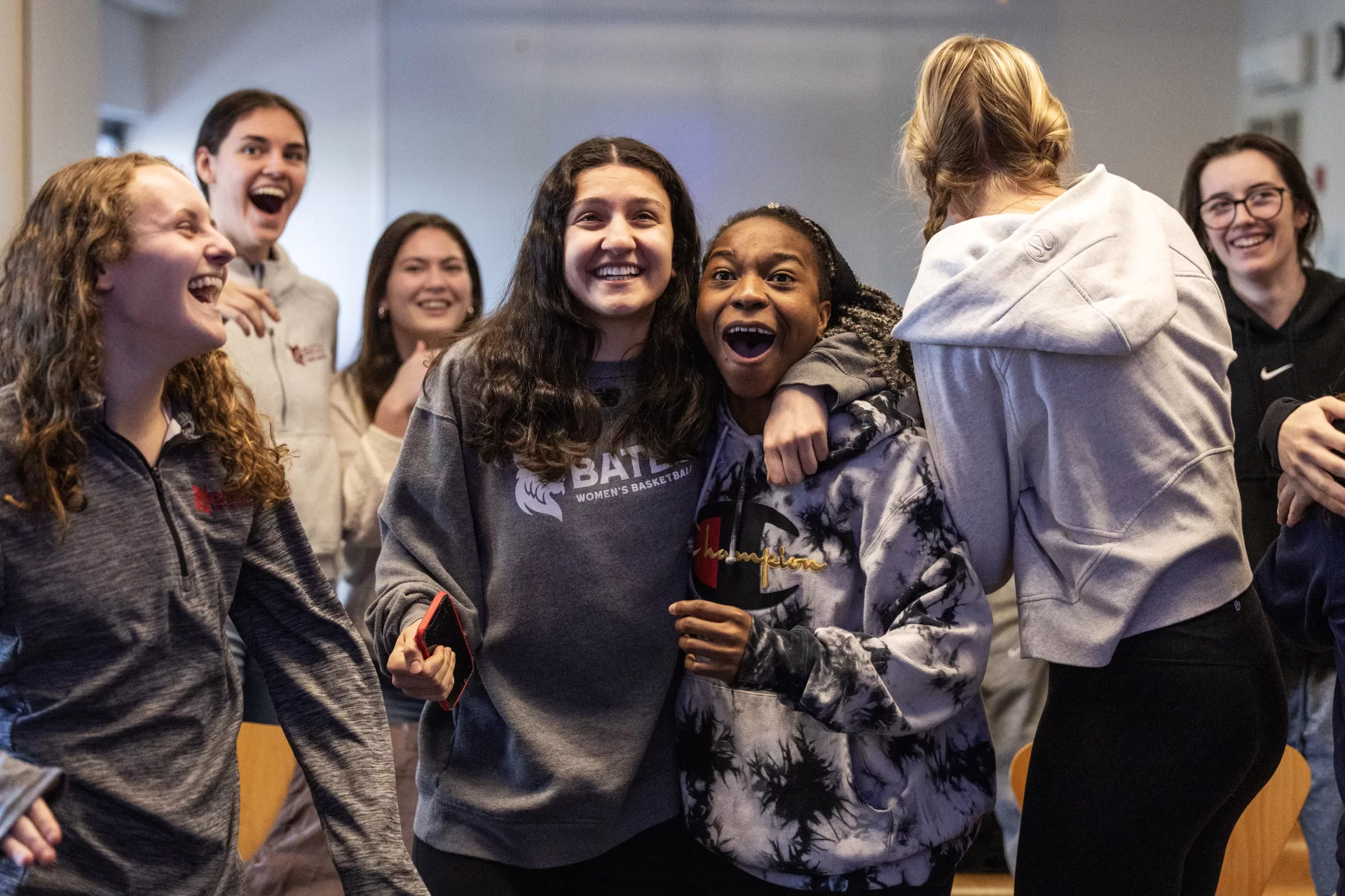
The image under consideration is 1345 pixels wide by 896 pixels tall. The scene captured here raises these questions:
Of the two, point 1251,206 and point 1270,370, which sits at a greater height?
point 1251,206

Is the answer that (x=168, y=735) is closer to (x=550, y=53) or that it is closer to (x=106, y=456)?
(x=106, y=456)

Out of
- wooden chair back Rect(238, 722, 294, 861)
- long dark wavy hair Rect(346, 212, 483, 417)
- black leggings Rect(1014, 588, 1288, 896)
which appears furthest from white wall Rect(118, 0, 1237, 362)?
black leggings Rect(1014, 588, 1288, 896)

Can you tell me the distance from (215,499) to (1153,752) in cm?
121

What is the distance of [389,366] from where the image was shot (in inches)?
123

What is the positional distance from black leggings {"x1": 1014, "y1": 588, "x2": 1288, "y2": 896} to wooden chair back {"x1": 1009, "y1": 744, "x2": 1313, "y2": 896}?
743 millimetres

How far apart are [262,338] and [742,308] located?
5.28ft

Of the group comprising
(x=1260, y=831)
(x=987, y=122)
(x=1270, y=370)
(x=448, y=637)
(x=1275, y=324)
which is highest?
(x=987, y=122)

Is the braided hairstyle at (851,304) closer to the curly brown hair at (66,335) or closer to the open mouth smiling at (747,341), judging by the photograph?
the open mouth smiling at (747,341)

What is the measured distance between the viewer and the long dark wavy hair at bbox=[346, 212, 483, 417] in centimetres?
311

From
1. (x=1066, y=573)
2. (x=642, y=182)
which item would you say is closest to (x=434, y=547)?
(x=642, y=182)

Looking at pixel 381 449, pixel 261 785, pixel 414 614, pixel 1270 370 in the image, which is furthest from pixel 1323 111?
pixel 261 785

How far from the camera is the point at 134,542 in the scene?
4.43 feet

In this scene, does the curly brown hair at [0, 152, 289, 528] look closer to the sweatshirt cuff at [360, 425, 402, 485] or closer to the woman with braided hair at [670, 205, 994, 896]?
the woman with braided hair at [670, 205, 994, 896]

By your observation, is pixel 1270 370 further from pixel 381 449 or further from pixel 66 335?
pixel 66 335
